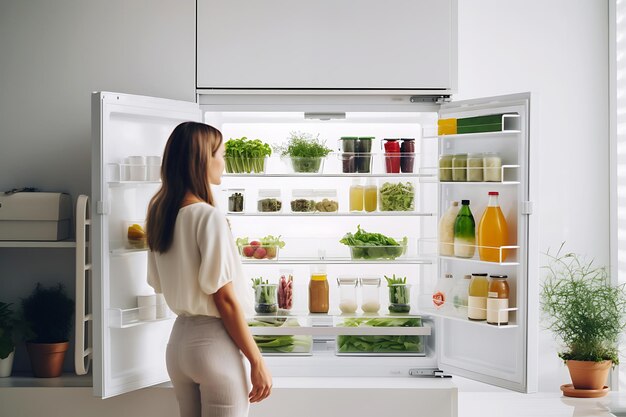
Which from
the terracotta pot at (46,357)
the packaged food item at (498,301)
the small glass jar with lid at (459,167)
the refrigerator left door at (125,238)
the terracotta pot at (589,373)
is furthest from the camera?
the terracotta pot at (589,373)

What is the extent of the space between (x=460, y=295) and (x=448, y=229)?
34cm

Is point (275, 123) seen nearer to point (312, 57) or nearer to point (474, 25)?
point (312, 57)

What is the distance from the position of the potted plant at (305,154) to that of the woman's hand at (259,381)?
1236 mm

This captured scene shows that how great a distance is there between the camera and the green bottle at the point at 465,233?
10.9 ft

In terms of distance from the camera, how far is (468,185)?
11.3ft

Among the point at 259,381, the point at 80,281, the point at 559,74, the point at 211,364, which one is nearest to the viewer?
the point at 211,364

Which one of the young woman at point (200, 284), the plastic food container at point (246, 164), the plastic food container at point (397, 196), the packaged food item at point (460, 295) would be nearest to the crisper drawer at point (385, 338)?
the packaged food item at point (460, 295)

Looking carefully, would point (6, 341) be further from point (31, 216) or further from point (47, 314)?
point (31, 216)

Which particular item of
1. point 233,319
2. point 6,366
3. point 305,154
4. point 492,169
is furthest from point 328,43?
point 6,366

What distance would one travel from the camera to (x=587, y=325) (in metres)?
3.91

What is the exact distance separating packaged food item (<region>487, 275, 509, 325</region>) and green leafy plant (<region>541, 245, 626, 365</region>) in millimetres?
915

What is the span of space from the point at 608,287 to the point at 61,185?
3045 millimetres

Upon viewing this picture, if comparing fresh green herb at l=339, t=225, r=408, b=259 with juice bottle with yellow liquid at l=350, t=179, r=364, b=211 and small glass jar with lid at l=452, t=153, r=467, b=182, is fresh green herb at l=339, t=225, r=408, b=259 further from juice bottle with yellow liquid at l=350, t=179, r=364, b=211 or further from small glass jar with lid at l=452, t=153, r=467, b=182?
small glass jar with lid at l=452, t=153, r=467, b=182

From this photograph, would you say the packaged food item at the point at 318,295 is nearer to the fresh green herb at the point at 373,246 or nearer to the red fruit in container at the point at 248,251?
the fresh green herb at the point at 373,246
